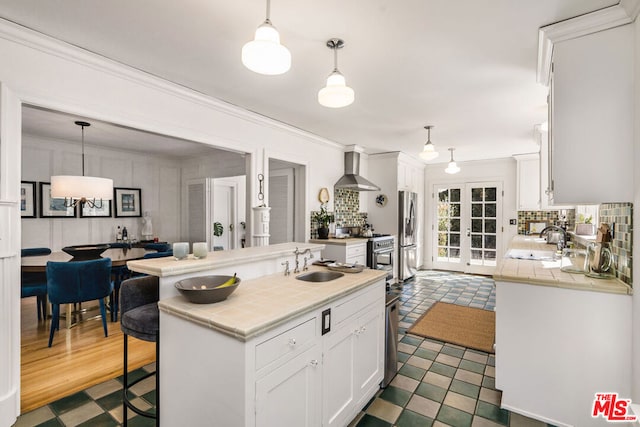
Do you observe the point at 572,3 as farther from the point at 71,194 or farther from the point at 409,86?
the point at 71,194

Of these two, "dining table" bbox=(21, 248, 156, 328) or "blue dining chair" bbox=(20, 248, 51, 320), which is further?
"blue dining chair" bbox=(20, 248, 51, 320)

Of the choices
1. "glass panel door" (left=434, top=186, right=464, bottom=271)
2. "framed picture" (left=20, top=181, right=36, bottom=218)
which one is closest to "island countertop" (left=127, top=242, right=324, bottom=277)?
"framed picture" (left=20, top=181, right=36, bottom=218)

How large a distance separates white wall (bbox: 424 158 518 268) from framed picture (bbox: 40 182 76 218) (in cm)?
699

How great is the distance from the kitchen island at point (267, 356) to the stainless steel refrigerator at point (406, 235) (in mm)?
3918

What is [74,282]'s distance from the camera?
3037 millimetres

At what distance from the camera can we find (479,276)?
6348 millimetres

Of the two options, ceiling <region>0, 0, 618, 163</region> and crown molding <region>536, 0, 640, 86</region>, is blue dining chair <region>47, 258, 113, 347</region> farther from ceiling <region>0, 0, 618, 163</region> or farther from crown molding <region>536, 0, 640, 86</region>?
crown molding <region>536, 0, 640, 86</region>

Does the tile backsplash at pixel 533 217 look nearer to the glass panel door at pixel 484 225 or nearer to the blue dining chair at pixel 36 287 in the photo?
the glass panel door at pixel 484 225

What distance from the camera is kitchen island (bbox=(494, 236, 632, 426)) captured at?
5.92 feet

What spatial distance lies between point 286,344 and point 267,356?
12 centimetres

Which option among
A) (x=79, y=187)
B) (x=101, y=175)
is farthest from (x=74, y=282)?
(x=101, y=175)

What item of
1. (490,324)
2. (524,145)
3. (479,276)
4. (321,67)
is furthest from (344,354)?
(479,276)

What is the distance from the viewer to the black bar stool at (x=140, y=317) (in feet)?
5.57

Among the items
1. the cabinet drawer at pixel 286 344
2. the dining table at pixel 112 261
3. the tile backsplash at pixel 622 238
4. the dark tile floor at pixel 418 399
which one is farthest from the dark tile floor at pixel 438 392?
the dining table at pixel 112 261
